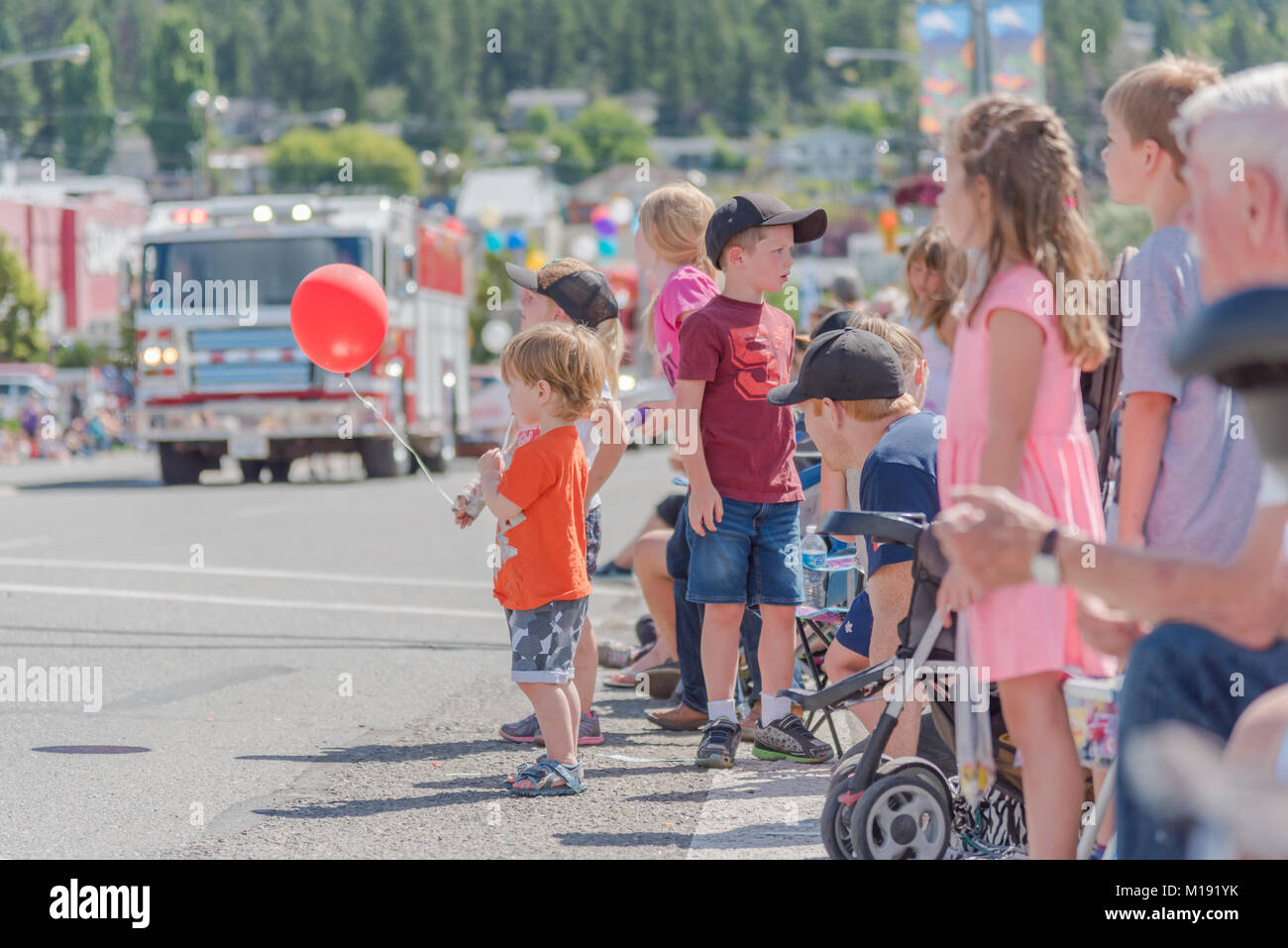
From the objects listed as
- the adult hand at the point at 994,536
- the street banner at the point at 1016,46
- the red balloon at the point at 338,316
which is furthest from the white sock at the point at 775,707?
the street banner at the point at 1016,46

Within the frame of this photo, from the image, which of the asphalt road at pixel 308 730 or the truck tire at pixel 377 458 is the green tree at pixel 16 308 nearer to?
the truck tire at pixel 377 458

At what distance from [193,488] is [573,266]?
16218 millimetres

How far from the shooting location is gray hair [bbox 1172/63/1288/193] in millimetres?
2625

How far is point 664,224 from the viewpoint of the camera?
19.7 feet

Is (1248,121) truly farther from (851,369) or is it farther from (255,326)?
(255,326)

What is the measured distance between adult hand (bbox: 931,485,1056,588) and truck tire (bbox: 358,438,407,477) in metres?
21.0

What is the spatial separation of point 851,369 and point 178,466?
748 inches

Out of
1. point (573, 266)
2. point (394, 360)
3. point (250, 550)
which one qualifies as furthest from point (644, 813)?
point (394, 360)

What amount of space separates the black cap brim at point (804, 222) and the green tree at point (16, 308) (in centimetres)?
5373

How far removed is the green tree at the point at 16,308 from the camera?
182 ft

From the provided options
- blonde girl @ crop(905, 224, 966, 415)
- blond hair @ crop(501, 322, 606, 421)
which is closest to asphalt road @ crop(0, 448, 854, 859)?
blond hair @ crop(501, 322, 606, 421)

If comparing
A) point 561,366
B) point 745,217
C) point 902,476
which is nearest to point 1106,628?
point 902,476

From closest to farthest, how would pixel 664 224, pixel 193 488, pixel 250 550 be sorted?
pixel 664 224
pixel 250 550
pixel 193 488

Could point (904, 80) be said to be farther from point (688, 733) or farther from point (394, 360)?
point (688, 733)
